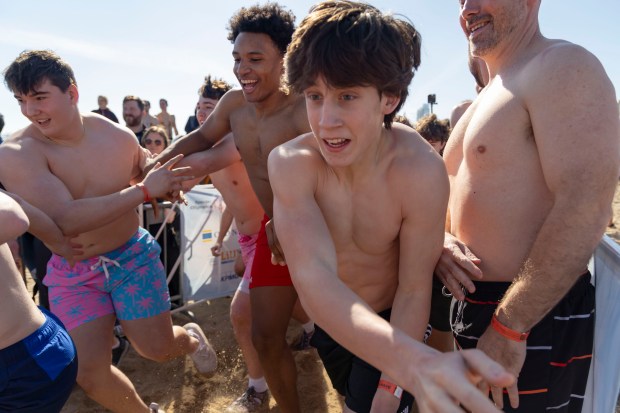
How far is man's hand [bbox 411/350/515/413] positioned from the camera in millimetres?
868

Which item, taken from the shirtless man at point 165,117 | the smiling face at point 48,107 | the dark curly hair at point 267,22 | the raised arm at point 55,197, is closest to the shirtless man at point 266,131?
the dark curly hair at point 267,22

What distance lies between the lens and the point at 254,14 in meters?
2.97

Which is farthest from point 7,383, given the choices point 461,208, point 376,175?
point 461,208

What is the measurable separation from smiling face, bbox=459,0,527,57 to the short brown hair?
38 cm

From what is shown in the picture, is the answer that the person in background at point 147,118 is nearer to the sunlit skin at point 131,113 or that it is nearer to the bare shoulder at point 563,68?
the sunlit skin at point 131,113

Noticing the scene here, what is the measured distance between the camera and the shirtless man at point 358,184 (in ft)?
5.18

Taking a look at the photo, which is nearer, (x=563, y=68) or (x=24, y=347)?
(x=563, y=68)

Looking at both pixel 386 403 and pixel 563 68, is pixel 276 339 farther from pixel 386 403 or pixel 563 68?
pixel 563 68

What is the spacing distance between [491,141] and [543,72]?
30 cm

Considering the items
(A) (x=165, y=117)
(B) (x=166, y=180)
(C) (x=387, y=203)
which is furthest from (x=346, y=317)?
(A) (x=165, y=117)

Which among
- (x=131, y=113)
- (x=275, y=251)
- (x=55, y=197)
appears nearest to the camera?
(x=275, y=251)

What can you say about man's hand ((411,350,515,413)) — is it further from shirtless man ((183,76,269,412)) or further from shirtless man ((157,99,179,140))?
shirtless man ((157,99,179,140))

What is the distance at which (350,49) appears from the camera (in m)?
1.62

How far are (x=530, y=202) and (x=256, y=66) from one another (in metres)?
1.91
